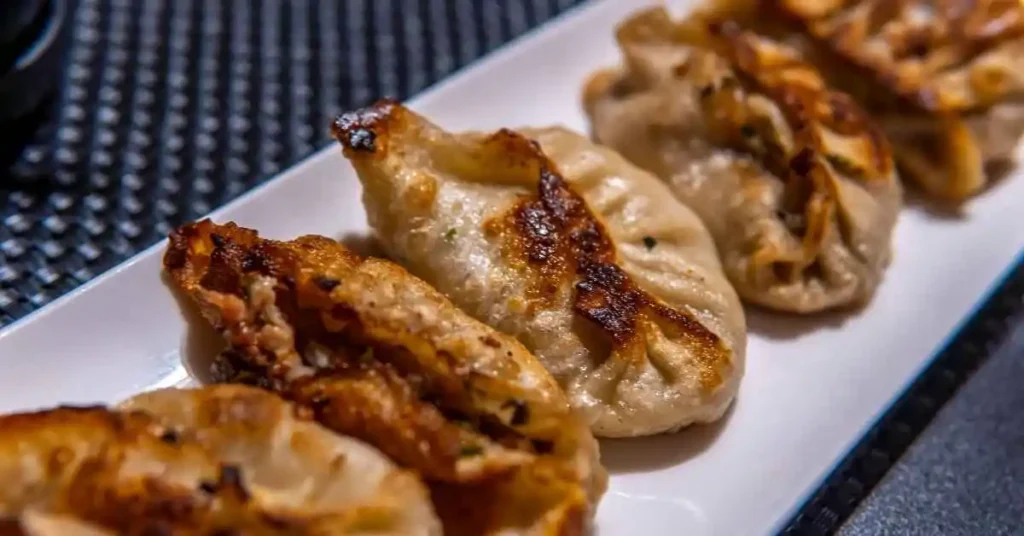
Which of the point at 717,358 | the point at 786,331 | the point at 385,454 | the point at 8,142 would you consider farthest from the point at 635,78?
the point at 8,142

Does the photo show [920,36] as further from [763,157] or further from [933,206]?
[763,157]

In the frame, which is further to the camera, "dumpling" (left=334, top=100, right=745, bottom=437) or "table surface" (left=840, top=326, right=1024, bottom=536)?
"table surface" (left=840, top=326, right=1024, bottom=536)

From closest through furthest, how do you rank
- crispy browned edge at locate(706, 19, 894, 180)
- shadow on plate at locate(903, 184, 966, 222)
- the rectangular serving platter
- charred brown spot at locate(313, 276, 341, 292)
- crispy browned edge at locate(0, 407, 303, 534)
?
1. crispy browned edge at locate(0, 407, 303, 534)
2. charred brown spot at locate(313, 276, 341, 292)
3. the rectangular serving platter
4. crispy browned edge at locate(706, 19, 894, 180)
5. shadow on plate at locate(903, 184, 966, 222)

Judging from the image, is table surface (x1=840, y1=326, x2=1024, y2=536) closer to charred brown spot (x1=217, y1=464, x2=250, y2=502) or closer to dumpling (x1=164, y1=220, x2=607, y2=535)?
dumpling (x1=164, y1=220, x2=607, y2=535)

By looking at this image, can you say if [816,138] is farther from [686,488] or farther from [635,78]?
[686,488]

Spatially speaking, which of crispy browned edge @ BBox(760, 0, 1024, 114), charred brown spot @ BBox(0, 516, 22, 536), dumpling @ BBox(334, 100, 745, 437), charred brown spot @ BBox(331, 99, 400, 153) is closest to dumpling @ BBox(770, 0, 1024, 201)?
crispy browned edge @ BBox(760, 0, 1024, 114)
